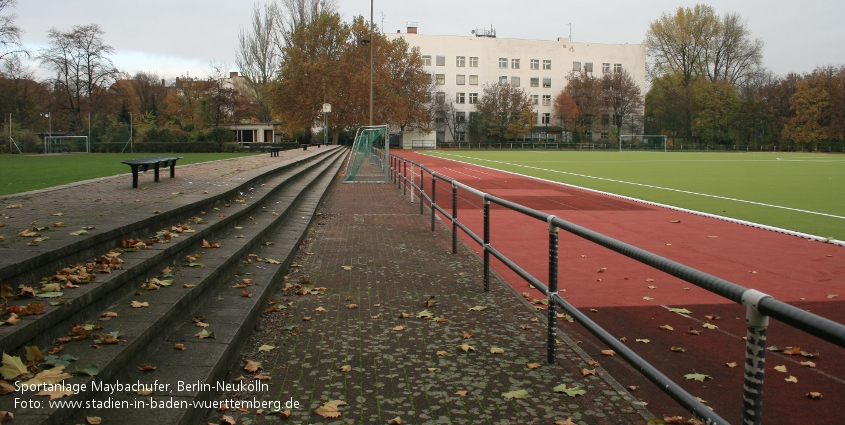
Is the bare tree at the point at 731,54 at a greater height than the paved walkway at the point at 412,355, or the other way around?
the bare tree at the point at 731,54

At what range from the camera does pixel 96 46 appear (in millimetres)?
63281

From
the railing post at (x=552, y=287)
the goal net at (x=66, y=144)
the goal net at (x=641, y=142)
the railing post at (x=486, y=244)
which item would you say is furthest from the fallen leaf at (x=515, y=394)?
the goal net at (x=641, y=142)

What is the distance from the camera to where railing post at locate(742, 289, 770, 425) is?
2.32 metres

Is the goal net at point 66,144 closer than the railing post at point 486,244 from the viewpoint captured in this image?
No

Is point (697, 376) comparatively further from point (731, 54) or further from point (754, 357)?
point (731, 54)

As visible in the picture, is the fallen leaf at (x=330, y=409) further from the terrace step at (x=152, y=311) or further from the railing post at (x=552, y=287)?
the railing post at (x=552, y=287)

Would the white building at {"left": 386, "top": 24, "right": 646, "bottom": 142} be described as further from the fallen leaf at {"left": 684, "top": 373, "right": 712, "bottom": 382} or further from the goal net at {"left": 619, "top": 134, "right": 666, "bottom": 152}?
the fallen leaf at {"left": 684, "top": 373, "right": 712, "bottom": 382}

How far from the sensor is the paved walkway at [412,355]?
4078 mm

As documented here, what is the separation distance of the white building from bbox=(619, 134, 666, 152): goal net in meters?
11.6

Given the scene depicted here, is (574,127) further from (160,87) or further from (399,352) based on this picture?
(399,352)

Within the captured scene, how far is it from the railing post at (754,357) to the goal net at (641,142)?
91.6 meters

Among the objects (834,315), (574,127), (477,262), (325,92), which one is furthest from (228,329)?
(574,127)

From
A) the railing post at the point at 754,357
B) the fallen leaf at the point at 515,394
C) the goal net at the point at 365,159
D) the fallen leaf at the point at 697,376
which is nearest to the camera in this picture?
the railing post at the point at 754,357

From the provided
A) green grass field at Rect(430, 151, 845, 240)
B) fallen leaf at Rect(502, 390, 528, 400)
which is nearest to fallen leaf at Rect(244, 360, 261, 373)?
fallen leaf at Rect(502, 390, 528, 400)
